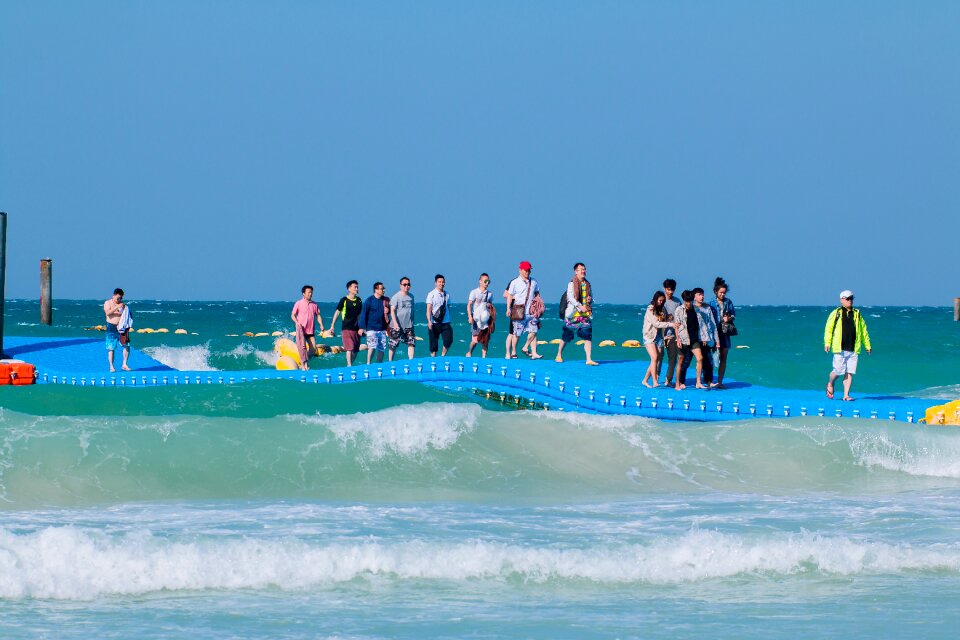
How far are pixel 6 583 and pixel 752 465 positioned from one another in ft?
30.2

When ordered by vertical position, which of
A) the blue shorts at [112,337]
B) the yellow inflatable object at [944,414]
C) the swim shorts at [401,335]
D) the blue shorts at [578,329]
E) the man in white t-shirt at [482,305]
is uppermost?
the man in white t-shirt at [482,305]

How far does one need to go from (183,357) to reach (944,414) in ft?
87.9

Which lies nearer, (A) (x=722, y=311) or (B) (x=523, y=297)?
(A) (x=722, y=311)

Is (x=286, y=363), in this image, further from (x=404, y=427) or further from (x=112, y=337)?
(x=404, y=427)

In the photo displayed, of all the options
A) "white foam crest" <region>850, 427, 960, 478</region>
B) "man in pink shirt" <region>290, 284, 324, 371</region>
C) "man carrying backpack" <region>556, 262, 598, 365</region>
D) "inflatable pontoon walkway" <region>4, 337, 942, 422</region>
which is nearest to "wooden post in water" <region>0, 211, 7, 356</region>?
"inflatable pontoon walkway" <region>4, 337, 942, 422</region>

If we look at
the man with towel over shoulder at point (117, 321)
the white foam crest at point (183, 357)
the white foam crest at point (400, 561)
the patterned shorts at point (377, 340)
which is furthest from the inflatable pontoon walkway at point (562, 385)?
the white foam crest at point (183, 357)

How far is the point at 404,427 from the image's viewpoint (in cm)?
1530

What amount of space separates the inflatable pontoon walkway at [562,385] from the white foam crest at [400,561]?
660cm

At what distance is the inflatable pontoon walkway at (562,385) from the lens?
53.2 ft

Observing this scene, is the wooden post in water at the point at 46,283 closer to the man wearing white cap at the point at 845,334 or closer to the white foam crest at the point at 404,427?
the white foam crest at the point at 404,427

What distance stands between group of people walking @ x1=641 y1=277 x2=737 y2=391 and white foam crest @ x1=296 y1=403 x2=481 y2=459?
303cm

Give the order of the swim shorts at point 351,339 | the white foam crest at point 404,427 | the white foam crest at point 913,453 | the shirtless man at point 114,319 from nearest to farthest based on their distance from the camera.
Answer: the white foam crest at point 913,453
the white foam crest at point 404,427
the swim shorts at point 351,339
the shirtless man at point 114,319

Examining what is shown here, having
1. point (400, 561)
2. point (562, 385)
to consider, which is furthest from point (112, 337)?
point (400, 561)

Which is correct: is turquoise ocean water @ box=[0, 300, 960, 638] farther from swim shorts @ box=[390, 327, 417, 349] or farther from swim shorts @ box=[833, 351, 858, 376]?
swim shorts @ box=[833, 351, 858, 376]
